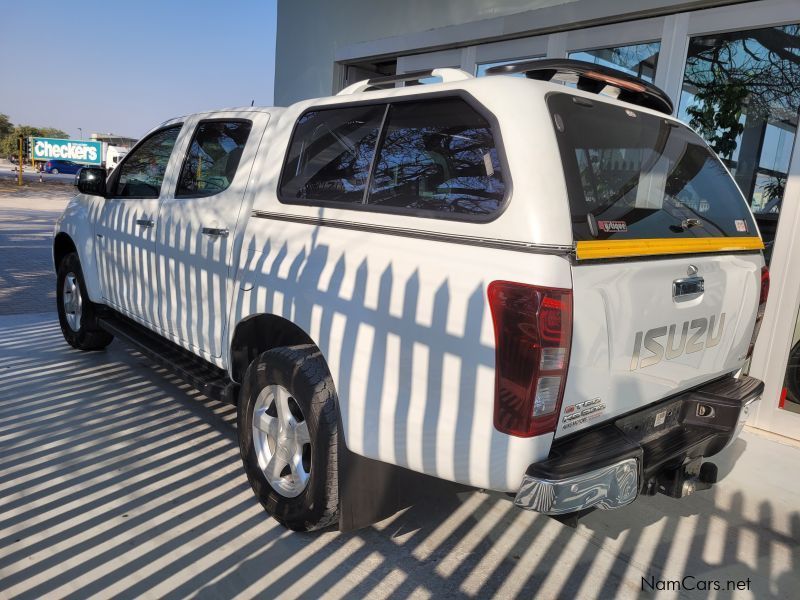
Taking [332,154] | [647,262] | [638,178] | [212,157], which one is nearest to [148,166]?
[212,157]

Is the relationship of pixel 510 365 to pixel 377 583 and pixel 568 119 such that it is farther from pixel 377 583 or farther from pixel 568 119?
pixel 377 583

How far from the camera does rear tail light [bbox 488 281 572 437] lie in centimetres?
192

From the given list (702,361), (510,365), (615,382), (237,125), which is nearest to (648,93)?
(702,361)

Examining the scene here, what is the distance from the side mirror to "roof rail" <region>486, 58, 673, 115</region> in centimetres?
323

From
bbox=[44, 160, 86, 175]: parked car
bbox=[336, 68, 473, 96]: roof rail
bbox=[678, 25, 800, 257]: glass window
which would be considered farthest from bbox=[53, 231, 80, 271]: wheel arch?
bbox=[44, 160, 86, 175]: parked car

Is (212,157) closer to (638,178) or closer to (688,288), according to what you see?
(638,178)

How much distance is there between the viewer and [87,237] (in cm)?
476

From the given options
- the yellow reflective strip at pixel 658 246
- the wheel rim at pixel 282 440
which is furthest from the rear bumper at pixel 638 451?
the wheel rim at pixel 282 440

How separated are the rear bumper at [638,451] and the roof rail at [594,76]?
54.1 inches

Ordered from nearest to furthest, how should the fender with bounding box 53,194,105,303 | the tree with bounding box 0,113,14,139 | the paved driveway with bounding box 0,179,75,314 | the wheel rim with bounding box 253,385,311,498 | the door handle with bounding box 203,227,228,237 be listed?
the wheel rim with bounding box 253,385,311,498 → the door handle with bounding box 203,227,228,237 → the fender with bounding box 53,194,105,303 → the paved driveway with bounding box 0,179,75,314 → the tree with bounding box 0,113,14,139

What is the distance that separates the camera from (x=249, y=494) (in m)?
3.21

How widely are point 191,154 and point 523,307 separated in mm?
2717

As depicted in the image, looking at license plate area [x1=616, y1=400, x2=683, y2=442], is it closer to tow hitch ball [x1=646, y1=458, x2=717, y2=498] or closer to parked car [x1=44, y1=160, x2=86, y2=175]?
tow hitch ball [x1=646, y1=458, x2=717, y2=498]

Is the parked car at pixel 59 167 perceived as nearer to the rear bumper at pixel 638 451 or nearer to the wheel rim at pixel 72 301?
the wheel rim at pixel 72 301
